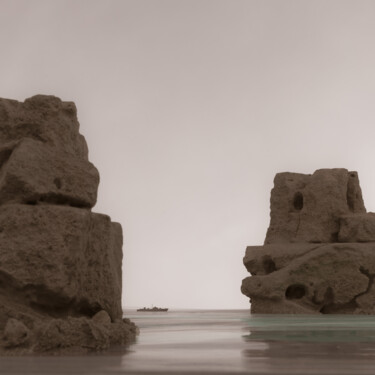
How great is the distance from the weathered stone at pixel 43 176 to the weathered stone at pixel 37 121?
261 millimetres

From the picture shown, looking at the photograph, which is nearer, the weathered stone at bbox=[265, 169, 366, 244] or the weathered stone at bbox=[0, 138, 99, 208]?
the weathered stone at bbox=[0, 138, 99, 208]

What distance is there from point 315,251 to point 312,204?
3.76 m

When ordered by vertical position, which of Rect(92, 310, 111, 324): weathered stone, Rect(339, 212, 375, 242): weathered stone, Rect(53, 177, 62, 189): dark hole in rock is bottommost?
Rect(92, 310, 111, 324): weathered stone

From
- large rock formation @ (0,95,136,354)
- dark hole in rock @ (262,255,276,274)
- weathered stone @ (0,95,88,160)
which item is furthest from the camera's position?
dark hole in rock @ (262,255,276,274)

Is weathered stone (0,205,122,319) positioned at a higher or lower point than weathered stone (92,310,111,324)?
A: higher

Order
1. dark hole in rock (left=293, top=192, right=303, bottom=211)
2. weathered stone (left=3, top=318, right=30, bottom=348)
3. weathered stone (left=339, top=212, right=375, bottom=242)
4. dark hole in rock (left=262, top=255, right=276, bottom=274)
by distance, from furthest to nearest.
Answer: dark hole in rock (left=293, top=192, right=303, bottom=211) → dark hole in rock (left=262, top=255, right=276, bottom=274) → weathered stone (left=339, top=212, right=375, bottom=242) → weathered stone (left=3, top=318, right=30, bottom=348)

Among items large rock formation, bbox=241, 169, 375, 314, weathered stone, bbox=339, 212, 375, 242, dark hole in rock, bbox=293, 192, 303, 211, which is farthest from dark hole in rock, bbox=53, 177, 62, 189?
dark hole in rock, bbox=293, 192, 303, 211

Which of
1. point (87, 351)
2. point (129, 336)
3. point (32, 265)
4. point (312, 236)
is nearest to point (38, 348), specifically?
point (87, 351)

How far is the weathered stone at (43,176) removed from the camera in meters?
8.48

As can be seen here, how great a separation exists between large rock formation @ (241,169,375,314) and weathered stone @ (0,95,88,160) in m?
25.4

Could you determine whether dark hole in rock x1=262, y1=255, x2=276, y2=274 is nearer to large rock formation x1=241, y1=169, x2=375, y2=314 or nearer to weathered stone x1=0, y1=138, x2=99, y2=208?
large rock formation x1=241, y1=169, x2=375, y2=314

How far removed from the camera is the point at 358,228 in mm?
36125

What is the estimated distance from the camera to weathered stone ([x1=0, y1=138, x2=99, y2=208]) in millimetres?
8477

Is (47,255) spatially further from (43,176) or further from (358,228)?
(358,228)
